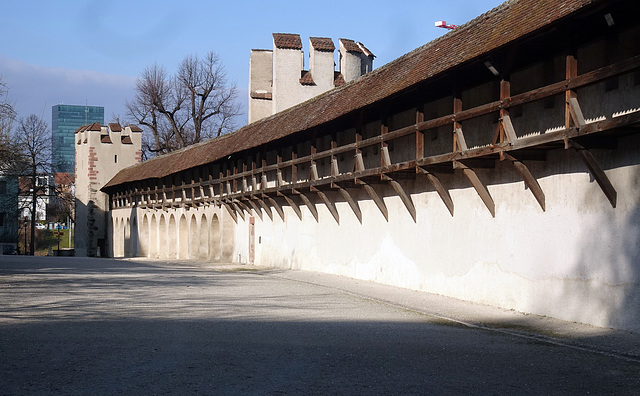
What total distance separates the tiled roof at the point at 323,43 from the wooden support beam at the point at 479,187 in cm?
2358

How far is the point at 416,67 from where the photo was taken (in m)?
16.5

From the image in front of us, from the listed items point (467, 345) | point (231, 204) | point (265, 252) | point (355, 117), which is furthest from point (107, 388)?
point (231, 204)

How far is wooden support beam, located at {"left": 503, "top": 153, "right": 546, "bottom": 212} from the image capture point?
42.0 feet

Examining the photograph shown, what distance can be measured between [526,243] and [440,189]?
289 centimetres

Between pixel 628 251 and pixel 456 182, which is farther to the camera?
pixel 456 182

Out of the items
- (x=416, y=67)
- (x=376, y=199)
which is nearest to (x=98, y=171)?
(x=376, y=199)

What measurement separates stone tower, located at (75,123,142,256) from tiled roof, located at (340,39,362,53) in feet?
68.5

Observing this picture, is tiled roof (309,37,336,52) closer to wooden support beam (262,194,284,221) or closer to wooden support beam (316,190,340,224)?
wooden support beam (262,194,284,221)

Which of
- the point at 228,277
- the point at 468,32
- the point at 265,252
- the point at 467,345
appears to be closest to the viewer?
the point at 467,345

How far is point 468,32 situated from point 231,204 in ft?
57.8

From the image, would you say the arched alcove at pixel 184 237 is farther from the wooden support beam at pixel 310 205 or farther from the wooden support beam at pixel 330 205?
the wooden support beam at pixel 330 205

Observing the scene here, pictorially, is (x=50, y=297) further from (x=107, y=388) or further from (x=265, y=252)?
(x=265, y=252)

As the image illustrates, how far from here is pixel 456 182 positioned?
16156 mm

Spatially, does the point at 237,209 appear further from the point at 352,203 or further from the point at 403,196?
the point at 403,196
